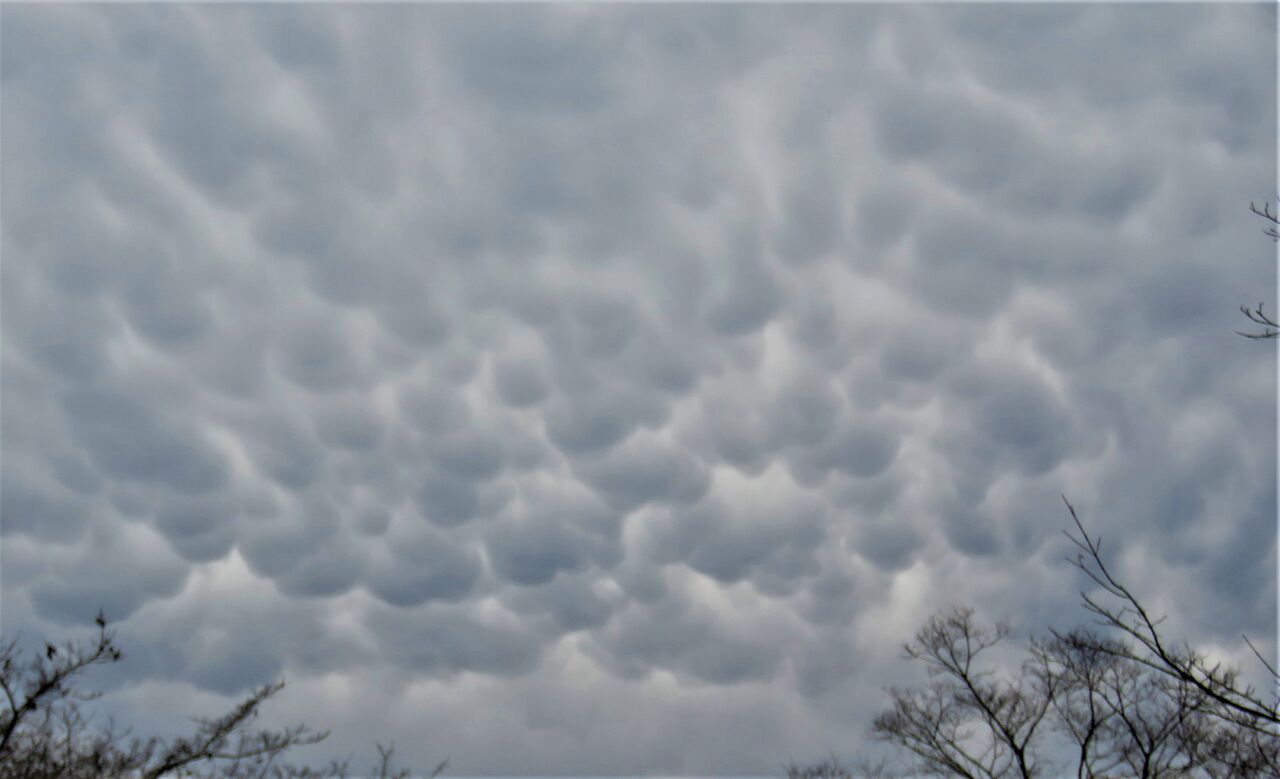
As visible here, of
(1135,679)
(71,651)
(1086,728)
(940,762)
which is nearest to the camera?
(71,651)

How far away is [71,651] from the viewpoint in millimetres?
15227

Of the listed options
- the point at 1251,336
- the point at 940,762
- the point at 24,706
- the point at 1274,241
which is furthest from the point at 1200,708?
the point at 940,762

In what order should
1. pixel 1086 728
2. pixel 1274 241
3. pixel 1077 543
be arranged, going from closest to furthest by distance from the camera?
pixel 1077 543 < pixel 1274 241 < pixel 1086 728

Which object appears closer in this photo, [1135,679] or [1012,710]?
[1135,679]

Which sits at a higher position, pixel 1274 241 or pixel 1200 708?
pixel 1274 241

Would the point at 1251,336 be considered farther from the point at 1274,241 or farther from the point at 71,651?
the point at 71,651

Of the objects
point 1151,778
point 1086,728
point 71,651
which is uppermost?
point 71,651

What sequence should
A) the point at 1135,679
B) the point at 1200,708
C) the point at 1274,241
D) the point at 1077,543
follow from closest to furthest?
the point at 1077,543 < the point at 1200,708 < the point at 1274,241 < the point at 1135,679

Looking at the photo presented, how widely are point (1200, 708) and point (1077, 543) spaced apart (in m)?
2.21

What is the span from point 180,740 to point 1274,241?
21190 mm

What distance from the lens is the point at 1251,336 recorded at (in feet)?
21.9

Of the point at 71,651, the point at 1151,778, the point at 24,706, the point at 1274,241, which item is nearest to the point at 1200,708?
the point at 1274,241

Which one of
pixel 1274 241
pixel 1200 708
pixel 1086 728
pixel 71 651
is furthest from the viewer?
pixel 1086 728

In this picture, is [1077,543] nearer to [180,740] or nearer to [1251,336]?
[1251,336]
